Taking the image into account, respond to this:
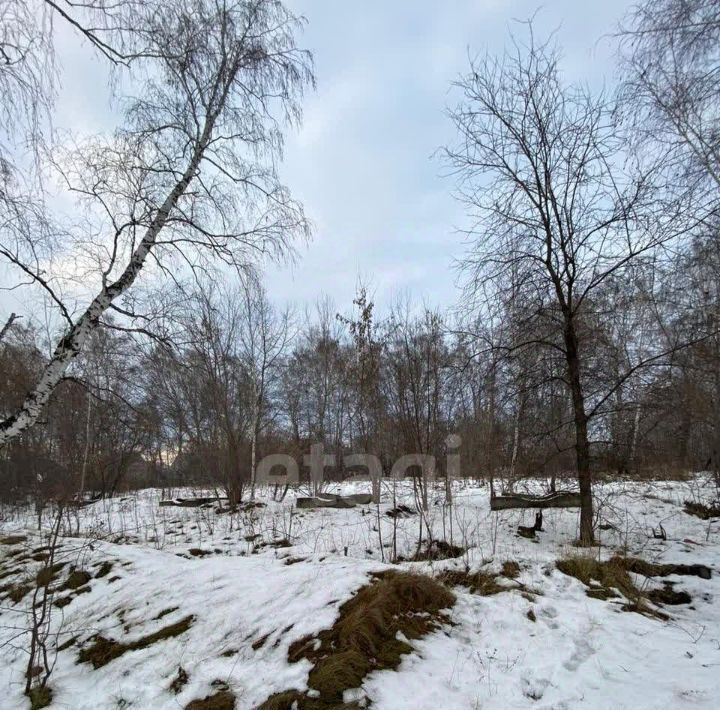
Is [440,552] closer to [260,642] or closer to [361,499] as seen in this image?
[260,642]

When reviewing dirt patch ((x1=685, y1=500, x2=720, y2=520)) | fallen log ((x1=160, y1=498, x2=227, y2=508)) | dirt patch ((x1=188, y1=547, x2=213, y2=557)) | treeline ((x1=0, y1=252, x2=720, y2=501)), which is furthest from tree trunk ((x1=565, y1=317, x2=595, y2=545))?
fallen log ((x1=160, y1=498, x2=227, y2=508))

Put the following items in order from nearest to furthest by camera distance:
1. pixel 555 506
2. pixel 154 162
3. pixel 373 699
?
pixel 373 699, pixel 154 162, pixel 555 506

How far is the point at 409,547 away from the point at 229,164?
642cm

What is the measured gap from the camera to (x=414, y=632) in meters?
3.34

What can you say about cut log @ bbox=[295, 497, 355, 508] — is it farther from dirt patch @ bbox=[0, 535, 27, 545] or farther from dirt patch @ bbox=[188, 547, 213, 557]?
dirt patch @ bbox=[0, 535, 27, 545]

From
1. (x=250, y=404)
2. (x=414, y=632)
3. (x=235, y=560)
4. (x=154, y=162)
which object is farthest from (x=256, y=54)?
(x=250, y=404)

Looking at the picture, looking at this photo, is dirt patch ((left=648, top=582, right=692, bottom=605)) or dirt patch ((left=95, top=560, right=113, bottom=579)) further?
dirt patch ((left=95, top=560, right=113, bottom=579))

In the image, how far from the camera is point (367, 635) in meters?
3.10

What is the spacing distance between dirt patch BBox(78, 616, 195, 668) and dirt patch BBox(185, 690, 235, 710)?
101cm

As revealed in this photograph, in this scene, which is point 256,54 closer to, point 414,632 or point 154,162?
point 154,162

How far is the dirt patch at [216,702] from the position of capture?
270 centimetres

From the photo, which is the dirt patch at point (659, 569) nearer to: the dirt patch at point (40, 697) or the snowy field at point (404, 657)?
the snowy field at point (404, 657)

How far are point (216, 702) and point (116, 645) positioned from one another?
1.52 metres

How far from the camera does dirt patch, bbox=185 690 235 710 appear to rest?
270cm
